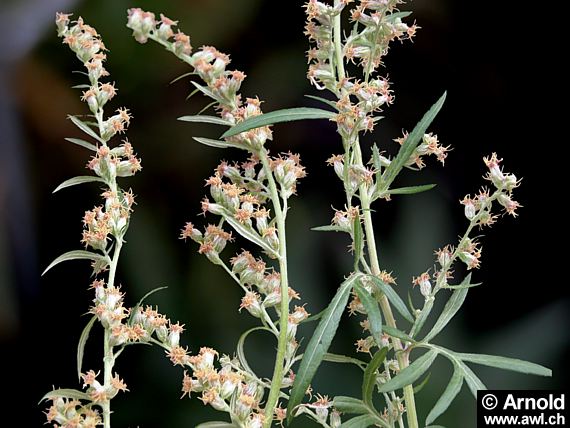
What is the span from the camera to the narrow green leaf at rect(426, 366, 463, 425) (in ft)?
2.11

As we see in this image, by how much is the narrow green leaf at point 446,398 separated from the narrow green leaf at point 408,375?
0.09 ft

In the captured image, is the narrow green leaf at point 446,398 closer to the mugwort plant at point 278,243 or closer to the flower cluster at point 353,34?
the mugwort plant at point 278,243

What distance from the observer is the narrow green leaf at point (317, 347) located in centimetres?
63

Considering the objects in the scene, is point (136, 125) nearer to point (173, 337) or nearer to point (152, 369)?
point (152, 369)

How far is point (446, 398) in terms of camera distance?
25.8 inches

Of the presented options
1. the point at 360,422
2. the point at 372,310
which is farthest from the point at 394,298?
the point at 360,422

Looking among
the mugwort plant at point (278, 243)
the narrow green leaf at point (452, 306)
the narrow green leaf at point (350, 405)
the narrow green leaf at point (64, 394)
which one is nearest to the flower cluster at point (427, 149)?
the mugwort plant at point (278, 243)

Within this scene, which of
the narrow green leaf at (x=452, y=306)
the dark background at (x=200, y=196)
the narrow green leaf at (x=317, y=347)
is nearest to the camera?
the narrow green leaf at (x=317, y=347)

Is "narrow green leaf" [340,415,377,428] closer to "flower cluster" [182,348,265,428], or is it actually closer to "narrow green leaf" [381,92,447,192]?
"flower cluster" [182,348,265,428]

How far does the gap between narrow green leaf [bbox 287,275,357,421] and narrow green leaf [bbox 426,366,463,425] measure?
103mm

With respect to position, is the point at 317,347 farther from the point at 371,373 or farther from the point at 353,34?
the point at 353,34

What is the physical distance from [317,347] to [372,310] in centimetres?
6

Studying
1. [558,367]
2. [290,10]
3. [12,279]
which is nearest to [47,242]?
[12,279]

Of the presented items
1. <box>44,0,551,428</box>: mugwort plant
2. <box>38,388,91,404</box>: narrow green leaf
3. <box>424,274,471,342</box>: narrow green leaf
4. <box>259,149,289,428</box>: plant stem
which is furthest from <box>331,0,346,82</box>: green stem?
<box>38,388,91,404</box>: narrow green leaf
